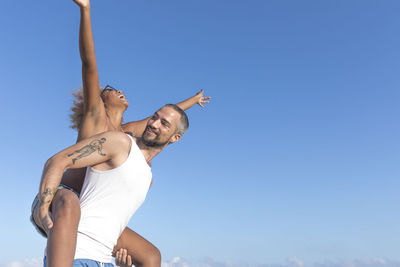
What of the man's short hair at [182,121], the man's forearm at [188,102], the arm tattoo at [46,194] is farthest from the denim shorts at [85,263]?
the man's forearm at [188,102]

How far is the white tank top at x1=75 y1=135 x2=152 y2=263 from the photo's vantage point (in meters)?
3.43

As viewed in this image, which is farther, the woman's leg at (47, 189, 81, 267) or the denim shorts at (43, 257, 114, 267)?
the denim shorts at (43, 257, 114, 267)

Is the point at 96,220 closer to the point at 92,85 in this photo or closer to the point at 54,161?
the point at 54,161

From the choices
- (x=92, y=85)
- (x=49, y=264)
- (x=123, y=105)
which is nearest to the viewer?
(x=49, y=264)

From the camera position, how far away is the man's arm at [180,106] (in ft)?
20.0

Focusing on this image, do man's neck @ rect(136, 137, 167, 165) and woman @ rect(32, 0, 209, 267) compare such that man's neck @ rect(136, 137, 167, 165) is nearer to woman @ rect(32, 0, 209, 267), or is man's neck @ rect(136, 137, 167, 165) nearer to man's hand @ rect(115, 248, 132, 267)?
woman @ rect(32, 0, 209, 267)

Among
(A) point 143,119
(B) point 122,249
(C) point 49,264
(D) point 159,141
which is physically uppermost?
(A) point 143,119

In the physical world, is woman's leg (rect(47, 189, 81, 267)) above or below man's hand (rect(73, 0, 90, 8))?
below

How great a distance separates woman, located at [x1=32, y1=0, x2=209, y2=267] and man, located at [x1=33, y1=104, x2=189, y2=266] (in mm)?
110

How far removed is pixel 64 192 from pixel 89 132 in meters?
1.03

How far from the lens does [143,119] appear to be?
21.0 ft

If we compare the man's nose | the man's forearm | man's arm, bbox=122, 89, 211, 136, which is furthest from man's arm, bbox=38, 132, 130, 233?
the man's forearm

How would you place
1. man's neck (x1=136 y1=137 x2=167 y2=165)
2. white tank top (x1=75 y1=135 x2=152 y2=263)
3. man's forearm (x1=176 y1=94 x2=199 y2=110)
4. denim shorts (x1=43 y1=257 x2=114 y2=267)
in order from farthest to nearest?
man's forearm (x1=176 y1=94 x2=199 y2=110), man's neck (x1=136 y1=137 x2=167 y2=165), white tank top (x1=75 y1=135 x2=152 y2=263), denim shorts (x1=43 y1=257 x2=114 y2=267)

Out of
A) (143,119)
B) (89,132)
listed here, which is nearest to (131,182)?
(89,132)
